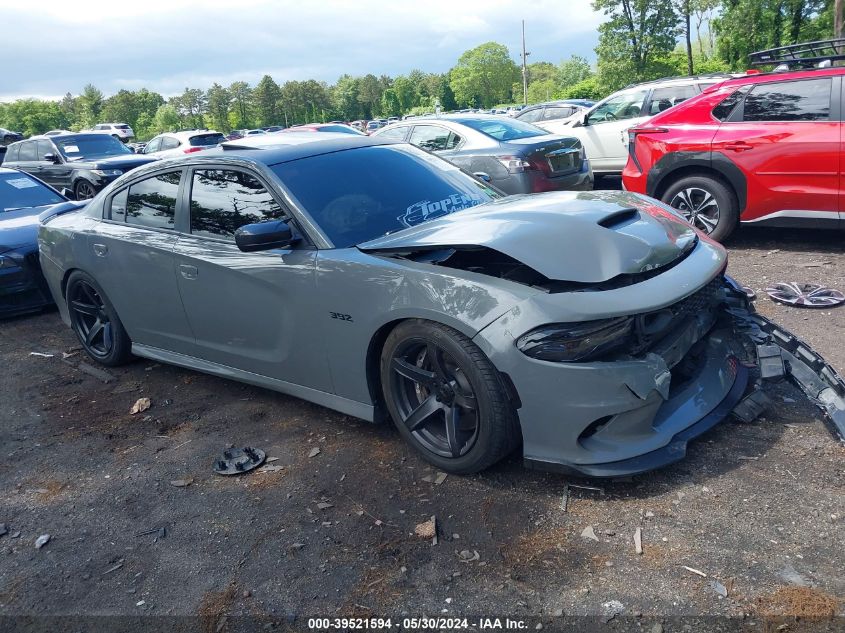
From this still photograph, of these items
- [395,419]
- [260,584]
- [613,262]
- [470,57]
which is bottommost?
[260,584]

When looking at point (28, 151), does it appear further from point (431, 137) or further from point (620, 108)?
point (620, 108)

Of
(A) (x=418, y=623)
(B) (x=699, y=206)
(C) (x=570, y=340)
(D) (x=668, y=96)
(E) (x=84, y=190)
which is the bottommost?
(A) (x=418, y=623)

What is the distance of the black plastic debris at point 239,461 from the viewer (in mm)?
3648

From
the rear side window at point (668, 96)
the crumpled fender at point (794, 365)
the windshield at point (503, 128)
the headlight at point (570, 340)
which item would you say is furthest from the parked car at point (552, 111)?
the headlight at point (570, 340)

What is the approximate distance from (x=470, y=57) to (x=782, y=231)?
440 ft

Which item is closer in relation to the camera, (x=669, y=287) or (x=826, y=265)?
(x=669, y=287)

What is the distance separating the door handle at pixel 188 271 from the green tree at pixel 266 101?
107 m

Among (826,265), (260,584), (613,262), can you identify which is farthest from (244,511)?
(826,265)

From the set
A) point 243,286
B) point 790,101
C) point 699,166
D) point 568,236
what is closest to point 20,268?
point 243,286

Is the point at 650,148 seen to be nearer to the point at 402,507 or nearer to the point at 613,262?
the point at 613,262

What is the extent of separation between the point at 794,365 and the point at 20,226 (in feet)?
23.5

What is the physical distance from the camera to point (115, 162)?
13.1 meters

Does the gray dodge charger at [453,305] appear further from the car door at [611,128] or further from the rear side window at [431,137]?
the car door at [611,128]

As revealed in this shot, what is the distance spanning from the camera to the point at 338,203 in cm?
380
